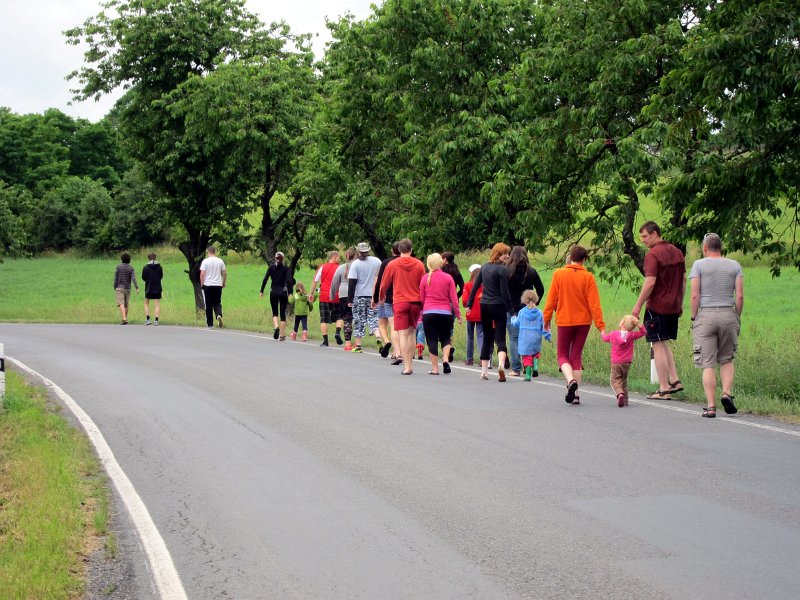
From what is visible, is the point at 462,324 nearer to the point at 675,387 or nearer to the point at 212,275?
the point at 212,275

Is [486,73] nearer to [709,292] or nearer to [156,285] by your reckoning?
[156,285]

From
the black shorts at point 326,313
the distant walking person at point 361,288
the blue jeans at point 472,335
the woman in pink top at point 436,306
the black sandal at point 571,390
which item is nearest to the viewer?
the black sandal at point 571,390

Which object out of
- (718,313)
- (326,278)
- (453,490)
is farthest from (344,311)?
(453,490)

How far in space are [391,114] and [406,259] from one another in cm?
1332

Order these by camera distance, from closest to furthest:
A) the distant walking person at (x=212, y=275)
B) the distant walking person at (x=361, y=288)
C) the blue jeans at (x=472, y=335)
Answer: the blue jeans at (x=472, y=335) → the distant walking person at (x=361, y=288) → the distant walking person at (x=212, y=275)

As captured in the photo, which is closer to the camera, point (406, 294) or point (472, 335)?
point (406, 294)

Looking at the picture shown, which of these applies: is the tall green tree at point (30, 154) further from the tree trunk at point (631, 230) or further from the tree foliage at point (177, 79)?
the tree trunk at point (631, 230)

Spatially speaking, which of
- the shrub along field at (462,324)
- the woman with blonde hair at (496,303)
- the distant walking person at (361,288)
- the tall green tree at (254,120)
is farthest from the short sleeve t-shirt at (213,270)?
the woman with blonde hair at (496,303)

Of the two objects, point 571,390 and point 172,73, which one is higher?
point 172,73

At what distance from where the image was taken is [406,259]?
16750 millimetres

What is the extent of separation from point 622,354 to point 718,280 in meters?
1.40

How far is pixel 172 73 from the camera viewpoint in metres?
35.9

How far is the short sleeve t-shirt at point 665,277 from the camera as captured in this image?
506 inches

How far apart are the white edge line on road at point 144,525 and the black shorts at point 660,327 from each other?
20.7 feet
